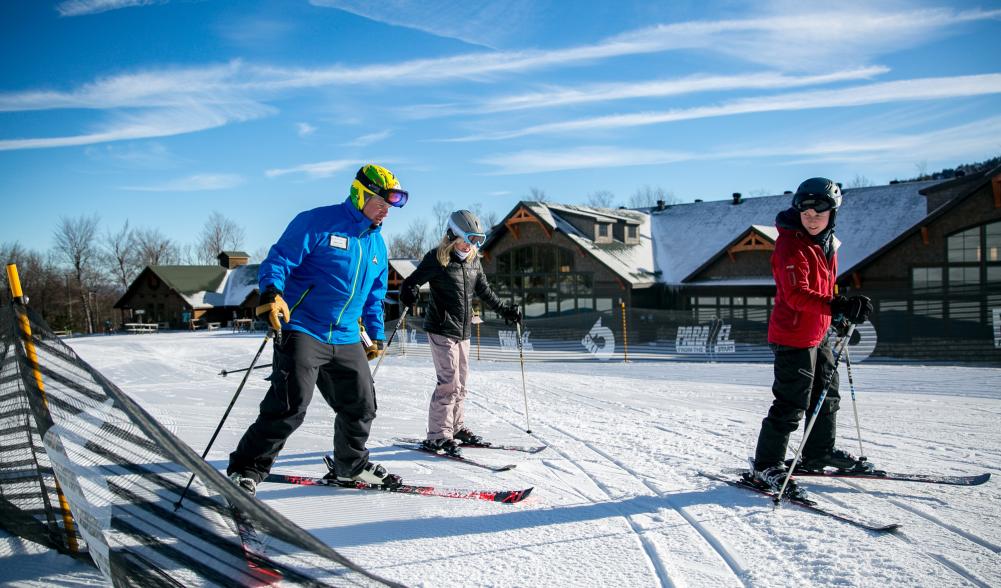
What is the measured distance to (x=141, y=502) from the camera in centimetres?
209

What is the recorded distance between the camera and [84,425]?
240 cm

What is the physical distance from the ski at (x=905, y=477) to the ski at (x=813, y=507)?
20 centimetres

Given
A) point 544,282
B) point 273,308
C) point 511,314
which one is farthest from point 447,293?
point 544,282

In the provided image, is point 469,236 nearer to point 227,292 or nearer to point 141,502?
point 141,502

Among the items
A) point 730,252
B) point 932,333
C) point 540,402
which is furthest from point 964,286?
point 540,402

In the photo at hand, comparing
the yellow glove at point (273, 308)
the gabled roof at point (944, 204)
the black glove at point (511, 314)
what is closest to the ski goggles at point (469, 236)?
the black glove at point (511, 314)

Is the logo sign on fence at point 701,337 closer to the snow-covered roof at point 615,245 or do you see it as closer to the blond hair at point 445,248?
the snow-covered roof at point 615,245

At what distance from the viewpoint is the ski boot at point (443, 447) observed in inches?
184

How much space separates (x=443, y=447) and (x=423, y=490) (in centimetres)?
99

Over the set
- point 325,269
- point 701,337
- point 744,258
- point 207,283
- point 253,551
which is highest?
point 207,283

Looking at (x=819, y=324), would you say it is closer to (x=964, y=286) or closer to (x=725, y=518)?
(x=725, y=518)

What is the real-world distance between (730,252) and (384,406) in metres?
18.1

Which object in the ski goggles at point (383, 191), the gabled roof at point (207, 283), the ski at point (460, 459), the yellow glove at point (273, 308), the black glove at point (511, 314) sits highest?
the gabled roof at point (207, 283)

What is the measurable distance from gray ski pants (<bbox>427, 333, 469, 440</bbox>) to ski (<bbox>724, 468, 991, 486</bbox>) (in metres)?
2.11
